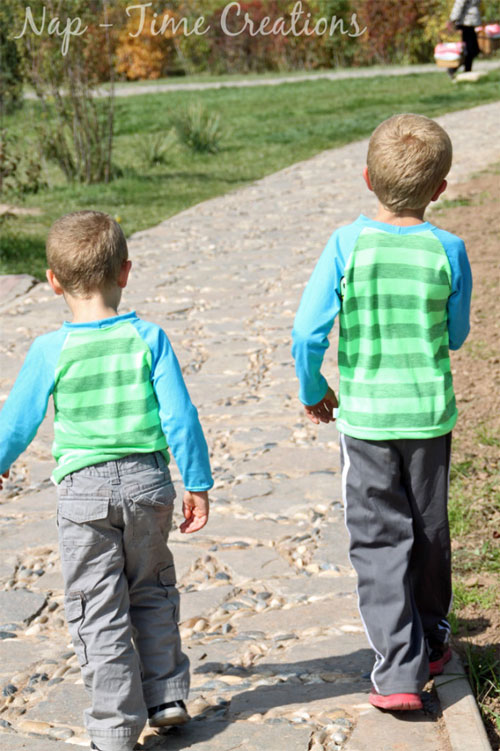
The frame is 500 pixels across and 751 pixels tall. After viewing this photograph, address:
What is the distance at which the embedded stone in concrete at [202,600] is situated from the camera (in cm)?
351

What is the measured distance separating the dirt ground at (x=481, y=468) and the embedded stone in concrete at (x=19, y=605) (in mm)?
1402

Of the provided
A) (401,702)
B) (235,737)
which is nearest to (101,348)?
(235,737)

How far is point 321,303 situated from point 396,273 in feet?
0.65

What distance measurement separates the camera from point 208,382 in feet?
19.1

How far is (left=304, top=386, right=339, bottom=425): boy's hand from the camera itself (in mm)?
2869

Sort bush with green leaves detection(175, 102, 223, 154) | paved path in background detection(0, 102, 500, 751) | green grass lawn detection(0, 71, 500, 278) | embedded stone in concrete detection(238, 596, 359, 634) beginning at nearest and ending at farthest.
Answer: paved path in background detection(0, 102, 500, 751), embedded stone in concrete detection(238, 596, 359, 634), green grass lawn detection(0, 71, 500, 278), bush with green leaves detection(175, 102, 223, 154)

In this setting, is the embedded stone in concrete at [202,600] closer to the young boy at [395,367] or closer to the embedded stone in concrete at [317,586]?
the embedded stone in concrete at [317,586]

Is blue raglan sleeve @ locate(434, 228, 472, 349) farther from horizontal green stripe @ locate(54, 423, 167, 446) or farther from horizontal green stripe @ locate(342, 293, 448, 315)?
horizontal green stripe @ locate(54, 423, 167, 446)

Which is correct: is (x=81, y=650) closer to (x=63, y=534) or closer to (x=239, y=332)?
(x=63, y=534)

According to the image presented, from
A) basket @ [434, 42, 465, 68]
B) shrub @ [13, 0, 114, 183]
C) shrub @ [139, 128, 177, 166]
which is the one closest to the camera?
shrub @ [13, 0, 114, 183]

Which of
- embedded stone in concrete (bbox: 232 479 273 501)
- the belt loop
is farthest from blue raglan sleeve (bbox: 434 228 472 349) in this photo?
embedded stone in concrete (bbox: 232 479 273 501)

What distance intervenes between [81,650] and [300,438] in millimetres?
2561

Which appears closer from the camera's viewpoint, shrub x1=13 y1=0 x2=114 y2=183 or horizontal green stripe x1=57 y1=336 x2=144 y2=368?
horizontal green stripe x1=57 y1=336 x2=144 y2=368

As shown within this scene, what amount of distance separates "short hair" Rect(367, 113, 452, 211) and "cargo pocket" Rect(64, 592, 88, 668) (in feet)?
4.03
